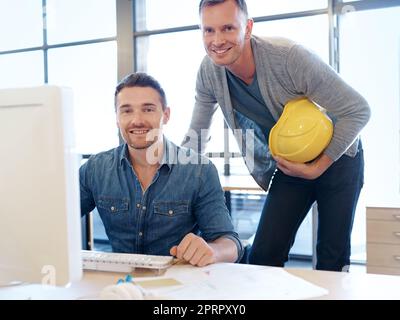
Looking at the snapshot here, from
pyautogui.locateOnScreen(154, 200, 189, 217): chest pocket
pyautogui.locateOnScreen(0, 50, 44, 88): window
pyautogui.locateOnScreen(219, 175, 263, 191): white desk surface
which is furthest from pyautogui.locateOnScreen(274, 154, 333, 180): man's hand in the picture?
pyautogui.locateOnScreen(0, 50, 44, 88): window

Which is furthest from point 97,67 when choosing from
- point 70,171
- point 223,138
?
point 70,171

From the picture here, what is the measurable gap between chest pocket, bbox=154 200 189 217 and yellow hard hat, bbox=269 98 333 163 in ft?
1.26

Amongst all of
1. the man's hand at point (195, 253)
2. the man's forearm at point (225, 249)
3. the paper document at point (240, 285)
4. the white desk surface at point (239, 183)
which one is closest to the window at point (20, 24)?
the white desk surface at point (239, 183)

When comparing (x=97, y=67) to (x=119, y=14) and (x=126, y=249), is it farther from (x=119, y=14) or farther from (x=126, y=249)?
(x=126, y=249)

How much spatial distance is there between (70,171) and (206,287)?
1.33 ft

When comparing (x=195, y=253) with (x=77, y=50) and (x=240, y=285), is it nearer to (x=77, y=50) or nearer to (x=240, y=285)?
(x=240, y=285)

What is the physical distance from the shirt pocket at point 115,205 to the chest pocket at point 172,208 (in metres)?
0.10

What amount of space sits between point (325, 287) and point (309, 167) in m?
0.69

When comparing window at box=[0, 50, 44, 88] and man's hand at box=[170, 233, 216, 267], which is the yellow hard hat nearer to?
man's hand at box=[170, 233, 216, 267]

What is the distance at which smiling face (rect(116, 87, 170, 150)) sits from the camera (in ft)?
4.97

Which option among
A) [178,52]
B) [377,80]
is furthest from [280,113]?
[178,52]

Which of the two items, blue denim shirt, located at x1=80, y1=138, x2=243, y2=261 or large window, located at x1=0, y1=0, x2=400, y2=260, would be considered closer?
blue denim shirt, located at x1=80, y1=138, x2=243, y2=261

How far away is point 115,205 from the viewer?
1391 mm

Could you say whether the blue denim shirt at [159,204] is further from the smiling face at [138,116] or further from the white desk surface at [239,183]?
the white desk surface at [239,183]
